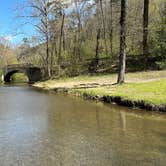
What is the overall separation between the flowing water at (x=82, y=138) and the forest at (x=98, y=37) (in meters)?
19.1

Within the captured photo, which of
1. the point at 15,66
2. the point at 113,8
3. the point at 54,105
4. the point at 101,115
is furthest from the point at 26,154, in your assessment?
the point at 15,66

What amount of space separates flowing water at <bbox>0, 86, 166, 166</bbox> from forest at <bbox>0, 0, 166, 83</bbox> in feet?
62.7

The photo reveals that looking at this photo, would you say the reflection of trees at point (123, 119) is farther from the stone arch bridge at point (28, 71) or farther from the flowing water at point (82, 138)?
the stone arch bridge at point (28, 71)

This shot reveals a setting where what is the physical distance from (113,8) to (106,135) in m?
39.1

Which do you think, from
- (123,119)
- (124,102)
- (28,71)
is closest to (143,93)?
(124,102)

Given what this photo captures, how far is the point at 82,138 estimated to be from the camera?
412 inches

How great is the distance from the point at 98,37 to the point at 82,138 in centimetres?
3505

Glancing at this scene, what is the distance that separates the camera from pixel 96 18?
163ft

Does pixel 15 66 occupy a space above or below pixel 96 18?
below

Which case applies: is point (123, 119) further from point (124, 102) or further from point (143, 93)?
point (143, 93)

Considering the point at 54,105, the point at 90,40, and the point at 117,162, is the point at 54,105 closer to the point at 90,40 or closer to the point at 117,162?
the point at 117,162

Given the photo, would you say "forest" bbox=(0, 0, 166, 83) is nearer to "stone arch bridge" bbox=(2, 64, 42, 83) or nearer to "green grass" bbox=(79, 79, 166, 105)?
"stone arch bridge" bbox=(2, 64, 42, 83)

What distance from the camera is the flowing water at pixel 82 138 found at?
827 centimetres

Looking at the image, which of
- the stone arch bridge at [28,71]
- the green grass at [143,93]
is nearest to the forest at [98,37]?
the stone arch bridge at [28,71]
